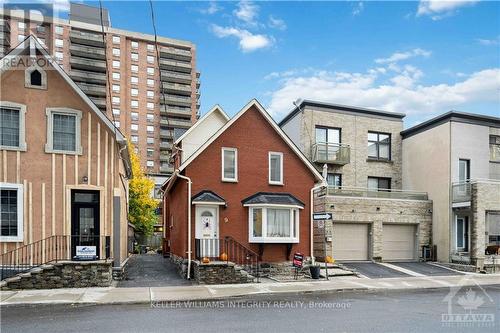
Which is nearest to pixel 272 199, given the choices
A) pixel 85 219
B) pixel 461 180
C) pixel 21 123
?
pixel 85 219

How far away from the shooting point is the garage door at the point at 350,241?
23203 millimetres

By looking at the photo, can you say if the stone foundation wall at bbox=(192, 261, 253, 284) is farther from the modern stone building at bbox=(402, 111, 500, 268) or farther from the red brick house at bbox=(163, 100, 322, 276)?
the modern stone building at bbox=(402, 111, 500, 268)

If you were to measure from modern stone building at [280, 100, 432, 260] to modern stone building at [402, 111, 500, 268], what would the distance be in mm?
1039

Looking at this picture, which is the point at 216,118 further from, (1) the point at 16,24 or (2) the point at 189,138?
(1) the point at 16,24

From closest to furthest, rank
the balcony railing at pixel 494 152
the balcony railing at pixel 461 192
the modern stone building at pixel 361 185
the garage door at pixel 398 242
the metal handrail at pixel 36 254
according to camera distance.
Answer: the metal handrail at pixel 36 254, the modern stone building at pixel 361 185, the balcony railing at pixel 461 192, the garage door at pixel 398 242, the balcony railing at pixel 494 152

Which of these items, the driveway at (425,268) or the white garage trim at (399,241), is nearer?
the driveway at (425,268)

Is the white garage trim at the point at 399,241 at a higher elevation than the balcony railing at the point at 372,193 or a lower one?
lower

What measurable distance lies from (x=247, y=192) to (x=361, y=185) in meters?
9.87

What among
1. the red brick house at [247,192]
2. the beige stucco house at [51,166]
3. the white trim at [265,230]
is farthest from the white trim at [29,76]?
the white trim at [265,230]

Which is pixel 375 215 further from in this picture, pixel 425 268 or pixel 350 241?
pixel 425 268

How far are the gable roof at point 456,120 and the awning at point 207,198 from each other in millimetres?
14643

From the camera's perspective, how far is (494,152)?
26062mm

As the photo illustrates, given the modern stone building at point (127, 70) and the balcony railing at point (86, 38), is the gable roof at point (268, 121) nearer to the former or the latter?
the modern stone building at point (127, 70)

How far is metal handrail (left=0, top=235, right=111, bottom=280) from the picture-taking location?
47.4 feet
